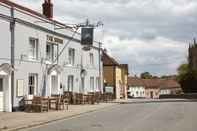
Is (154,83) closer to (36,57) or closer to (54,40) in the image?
(54,40)

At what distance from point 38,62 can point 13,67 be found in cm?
483

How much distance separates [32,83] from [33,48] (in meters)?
2.39

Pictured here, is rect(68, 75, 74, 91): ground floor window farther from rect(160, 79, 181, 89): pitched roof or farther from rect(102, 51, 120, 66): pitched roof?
rect(160, 79, 181, 89): pitched roof

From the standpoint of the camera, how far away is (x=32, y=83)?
36594 mm

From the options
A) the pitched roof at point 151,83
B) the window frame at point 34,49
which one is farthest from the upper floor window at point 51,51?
the pitched roof at point 151,83

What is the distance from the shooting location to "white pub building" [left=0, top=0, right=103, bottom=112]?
3194 centimetres

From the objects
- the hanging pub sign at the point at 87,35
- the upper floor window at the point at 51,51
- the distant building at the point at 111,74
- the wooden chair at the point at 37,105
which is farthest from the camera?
the distant building at the point at 111,74

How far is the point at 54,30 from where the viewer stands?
134 ft

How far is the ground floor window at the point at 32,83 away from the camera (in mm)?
36094

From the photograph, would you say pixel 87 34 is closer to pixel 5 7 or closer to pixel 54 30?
pixel 54 30

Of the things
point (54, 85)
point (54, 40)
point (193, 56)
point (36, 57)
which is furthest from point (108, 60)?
point (193, 56)

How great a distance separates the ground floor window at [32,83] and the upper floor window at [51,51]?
10.8 feet

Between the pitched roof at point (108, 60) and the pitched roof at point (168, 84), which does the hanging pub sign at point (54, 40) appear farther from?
the pitched roof at point (168, 84)

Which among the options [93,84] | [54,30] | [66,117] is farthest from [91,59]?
[66,117]
